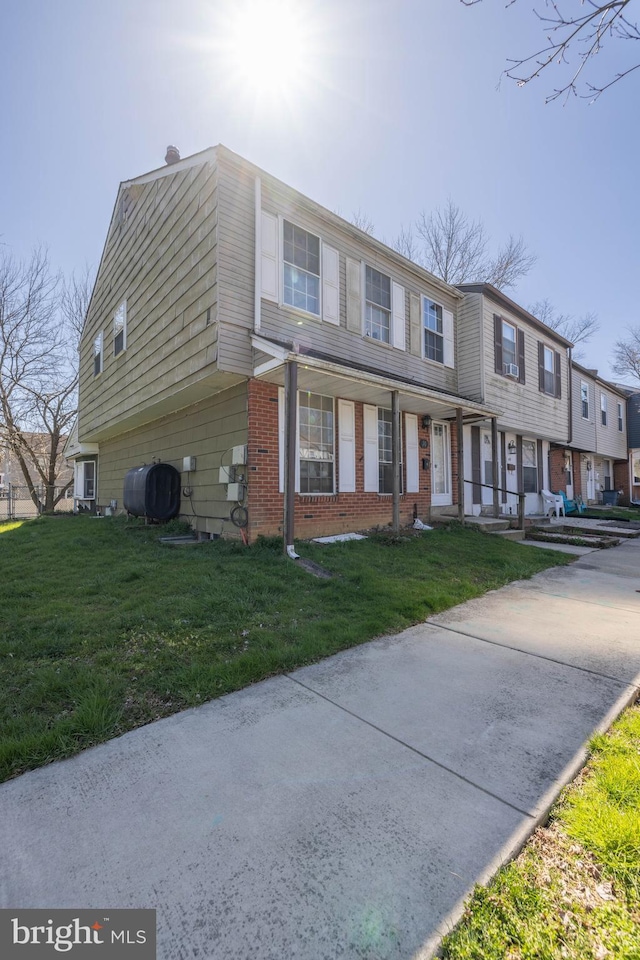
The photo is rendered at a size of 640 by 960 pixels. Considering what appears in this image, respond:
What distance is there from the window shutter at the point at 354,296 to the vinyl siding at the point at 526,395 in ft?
12.9

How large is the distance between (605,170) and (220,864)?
5.95m

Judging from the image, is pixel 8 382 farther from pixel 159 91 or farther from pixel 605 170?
pixel 605 170

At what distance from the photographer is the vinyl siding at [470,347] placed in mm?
10555

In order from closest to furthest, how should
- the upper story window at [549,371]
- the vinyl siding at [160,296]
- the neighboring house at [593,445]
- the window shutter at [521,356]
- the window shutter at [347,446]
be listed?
the vinyl siding at [160,296] < the window shutter at [347,446] < the window shutter at [521,356] < the upper story window at [549,371] < the neighboring house at [593,445]

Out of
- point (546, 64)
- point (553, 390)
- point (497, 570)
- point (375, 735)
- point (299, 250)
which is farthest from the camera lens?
point (553, 390)

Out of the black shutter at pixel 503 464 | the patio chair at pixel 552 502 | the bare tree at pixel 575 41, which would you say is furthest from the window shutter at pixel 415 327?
the patio chair at pixel 552 502

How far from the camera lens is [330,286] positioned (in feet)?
25.6

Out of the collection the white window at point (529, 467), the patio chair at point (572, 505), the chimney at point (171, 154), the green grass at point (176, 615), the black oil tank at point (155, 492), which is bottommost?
the green grass at point (176, 615)

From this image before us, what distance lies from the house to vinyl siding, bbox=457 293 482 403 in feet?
0.11

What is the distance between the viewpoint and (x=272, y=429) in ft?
22.6

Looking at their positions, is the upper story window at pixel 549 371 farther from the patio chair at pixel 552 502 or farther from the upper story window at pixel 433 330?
the upper story window at pixel 433 330

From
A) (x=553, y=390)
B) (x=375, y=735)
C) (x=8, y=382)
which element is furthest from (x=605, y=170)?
(x=8, y=382)

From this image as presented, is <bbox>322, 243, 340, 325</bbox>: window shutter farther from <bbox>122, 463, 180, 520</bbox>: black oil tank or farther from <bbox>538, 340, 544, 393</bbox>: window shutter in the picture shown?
<bbox>538, 340, 544, 393</bbox>: window shutter

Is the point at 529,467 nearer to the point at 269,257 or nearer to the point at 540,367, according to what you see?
the point at 540,367
